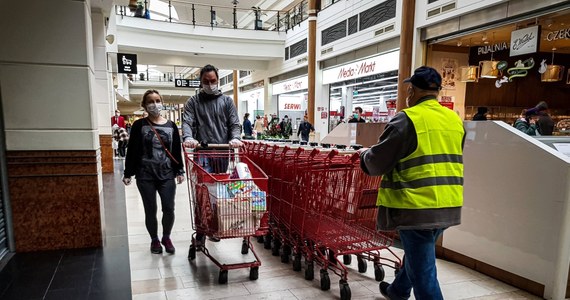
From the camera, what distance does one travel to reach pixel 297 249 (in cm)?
304

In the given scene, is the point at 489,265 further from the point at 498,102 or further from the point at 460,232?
the point at 498,102

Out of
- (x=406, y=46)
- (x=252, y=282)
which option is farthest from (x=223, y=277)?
(x=406, y=46)

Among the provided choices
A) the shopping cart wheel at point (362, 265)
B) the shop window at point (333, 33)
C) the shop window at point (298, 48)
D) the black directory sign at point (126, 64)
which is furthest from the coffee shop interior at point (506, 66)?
the black directory sign at point (126, 64)

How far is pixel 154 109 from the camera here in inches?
133

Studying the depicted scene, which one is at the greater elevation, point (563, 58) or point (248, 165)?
point (563, 58)

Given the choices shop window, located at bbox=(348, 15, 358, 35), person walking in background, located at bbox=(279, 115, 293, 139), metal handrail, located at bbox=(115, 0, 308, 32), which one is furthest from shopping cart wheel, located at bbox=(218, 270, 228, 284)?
person walking in background, located at bbox=(279, 115, 293, 139)

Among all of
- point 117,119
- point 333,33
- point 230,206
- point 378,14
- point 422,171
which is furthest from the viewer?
point 333,33

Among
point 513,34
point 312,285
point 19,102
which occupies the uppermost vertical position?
point 513,34

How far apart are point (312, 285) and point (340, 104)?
11.4 meters

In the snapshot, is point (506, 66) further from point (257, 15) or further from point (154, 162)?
point (257, 15)

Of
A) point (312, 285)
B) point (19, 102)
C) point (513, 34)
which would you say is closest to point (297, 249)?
point (312, 285)

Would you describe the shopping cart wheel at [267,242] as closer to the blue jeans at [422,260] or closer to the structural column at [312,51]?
the blue jeans at [422,260]

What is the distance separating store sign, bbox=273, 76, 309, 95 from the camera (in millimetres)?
15891

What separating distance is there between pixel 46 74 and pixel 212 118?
153 centimetres
